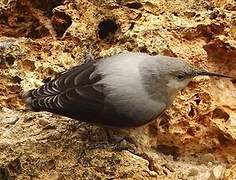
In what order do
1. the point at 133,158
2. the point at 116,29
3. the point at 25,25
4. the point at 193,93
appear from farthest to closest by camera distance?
the point at 25,25, the point at 116,29, the point at 193,93, the point at 133,158

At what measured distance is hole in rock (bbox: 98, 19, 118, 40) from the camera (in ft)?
13.2

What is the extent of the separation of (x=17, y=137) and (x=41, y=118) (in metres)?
0.20

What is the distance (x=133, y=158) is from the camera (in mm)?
3463

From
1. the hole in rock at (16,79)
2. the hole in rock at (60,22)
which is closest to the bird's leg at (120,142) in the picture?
the hole in rock at (16,79)

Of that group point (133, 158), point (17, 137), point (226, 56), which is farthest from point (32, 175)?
point (226, 56)

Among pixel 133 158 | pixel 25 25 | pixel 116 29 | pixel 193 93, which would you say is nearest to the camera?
pixel 133 158

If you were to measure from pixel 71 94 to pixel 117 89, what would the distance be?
Answer: 269 millimetres

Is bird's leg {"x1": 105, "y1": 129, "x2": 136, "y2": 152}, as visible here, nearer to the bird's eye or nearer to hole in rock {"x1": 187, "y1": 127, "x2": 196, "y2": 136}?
hole in rock {"x1": 187, "y1": 127, "x2": 196, "y2": 136}

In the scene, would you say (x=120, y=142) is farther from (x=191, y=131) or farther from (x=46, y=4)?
(x=46, y=4)

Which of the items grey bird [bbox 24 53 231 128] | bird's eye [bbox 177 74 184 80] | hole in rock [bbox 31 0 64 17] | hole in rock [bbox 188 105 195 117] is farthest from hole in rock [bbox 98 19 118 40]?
hole in rock [bbox 188 105 195 117]

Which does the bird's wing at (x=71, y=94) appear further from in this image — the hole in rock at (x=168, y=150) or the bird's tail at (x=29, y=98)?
the hole in rock at (x=168, y=150)

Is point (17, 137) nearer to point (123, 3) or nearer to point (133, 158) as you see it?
point (133, 158)

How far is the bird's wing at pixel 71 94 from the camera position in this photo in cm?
359

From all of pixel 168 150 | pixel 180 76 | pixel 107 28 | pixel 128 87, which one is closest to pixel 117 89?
pixel 128 87
